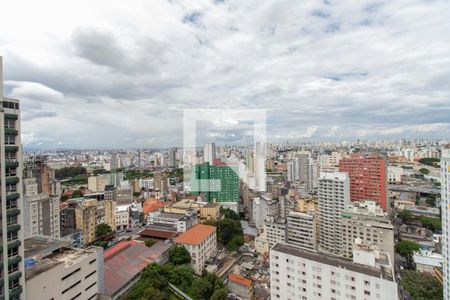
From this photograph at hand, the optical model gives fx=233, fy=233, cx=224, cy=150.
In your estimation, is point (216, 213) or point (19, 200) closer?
point (19, 200)

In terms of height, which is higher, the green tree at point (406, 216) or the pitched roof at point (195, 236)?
the pitched roof at point (195, 236)

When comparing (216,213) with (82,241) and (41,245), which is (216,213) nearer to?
(82,241)

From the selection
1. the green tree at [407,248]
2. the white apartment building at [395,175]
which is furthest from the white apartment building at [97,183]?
the white apartment building at [395,175]

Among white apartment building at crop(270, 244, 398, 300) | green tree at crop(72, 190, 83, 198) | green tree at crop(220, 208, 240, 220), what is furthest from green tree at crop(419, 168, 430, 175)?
green tree at crop(72, 190, 83, 198)

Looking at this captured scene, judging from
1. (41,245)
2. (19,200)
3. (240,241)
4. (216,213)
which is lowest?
(240,241)

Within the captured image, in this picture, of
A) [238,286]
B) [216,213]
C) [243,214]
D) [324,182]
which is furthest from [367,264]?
[243,214]

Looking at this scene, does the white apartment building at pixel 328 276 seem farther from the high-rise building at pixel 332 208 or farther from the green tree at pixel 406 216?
the green tree at pixel 406 216

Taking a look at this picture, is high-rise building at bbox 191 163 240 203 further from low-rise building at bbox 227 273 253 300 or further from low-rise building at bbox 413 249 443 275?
low-rise building at bbox 413 249 443 275
